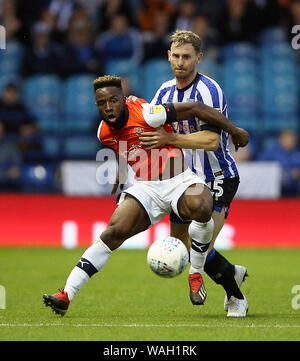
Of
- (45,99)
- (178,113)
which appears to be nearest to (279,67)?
(45,99)

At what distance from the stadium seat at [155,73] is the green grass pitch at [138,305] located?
14.2ft

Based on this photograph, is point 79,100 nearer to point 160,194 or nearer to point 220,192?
point 220,192

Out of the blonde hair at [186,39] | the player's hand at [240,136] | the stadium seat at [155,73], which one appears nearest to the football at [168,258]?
the player's hand at [240,136]

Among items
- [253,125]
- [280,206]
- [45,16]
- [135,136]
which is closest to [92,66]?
[45,16]

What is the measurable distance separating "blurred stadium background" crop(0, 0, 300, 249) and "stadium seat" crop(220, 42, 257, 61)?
27mm

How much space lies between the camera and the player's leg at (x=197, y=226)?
6.86 meters

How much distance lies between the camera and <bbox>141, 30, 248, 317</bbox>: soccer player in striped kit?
7.20 m

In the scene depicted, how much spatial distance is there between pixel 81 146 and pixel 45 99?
114cm

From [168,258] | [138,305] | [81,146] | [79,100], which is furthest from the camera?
[79,100]

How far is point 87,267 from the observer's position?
6922 mm

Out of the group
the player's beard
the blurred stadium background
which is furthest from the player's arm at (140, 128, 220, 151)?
the blurred stadium background

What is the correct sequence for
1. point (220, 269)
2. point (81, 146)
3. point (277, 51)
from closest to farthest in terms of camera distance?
1. point (220, 269)
2. point (81, 146)
3. point (277, 51)

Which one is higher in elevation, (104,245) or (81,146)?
(81,146)

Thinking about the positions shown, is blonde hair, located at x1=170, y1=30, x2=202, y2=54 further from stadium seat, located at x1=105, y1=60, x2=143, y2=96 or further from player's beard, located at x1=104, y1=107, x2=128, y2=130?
stadium seat, located at x1=105, y1=60, x2=143, y2=96
